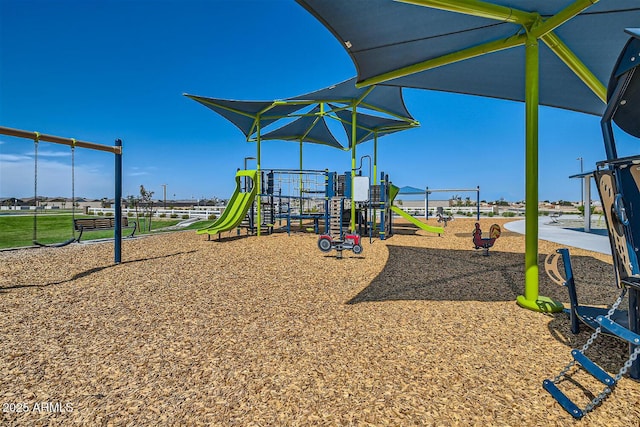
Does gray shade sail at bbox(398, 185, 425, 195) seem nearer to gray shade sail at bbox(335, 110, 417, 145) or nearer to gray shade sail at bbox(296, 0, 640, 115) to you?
gray shade sail at bbox(335, 110, 417, 145)

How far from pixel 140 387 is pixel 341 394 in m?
1.53

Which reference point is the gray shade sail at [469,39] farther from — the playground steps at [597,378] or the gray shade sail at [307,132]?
the gray shade sail at [307,132]

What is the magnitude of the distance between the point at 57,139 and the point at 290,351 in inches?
256

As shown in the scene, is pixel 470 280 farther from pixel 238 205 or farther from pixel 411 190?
pixel 411 190

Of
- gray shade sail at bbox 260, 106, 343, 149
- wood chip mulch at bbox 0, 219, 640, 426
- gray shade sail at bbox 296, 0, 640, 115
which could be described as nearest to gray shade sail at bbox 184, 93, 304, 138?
gray shade sail at bbox 260, 106, 343, 149

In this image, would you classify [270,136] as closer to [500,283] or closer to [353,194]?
[353,194]

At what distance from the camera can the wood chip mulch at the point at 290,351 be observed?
6.77 feet

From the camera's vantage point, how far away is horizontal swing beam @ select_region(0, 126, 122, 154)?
5230 mm

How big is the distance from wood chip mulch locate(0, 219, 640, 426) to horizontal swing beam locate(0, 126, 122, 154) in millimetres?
2556

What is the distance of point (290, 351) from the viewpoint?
113 inches

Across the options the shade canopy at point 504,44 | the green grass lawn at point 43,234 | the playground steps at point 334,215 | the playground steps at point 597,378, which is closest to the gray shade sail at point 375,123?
the playground steps at point 334,215

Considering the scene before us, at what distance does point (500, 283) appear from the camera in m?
5.30

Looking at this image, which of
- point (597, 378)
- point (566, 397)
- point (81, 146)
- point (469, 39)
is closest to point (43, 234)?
point (81, 146)

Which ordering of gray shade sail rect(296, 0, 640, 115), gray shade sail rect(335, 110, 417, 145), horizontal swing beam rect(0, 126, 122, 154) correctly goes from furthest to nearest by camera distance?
gray shade sail rect(335, 110, 417, 145) → horizontal swing beam rect(0, 126, 122, 154) → gray shade sail rect(296, 0, 640, 115)
